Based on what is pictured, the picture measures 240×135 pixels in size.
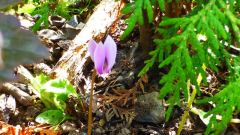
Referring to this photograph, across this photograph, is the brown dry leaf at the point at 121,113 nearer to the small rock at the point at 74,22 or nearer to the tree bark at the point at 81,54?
the tree bark at the point at 81,54

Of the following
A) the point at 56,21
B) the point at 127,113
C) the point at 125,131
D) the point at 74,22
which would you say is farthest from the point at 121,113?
the point at 56,21

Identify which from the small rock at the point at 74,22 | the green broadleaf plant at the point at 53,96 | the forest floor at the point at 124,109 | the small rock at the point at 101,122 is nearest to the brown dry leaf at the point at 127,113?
the forest floor at the point at 124,109

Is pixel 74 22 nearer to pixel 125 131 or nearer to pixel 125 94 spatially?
pixel 125 94

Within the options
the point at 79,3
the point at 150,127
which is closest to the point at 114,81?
the point at 150,127

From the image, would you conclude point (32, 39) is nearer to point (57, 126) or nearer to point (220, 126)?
point (220, 126)

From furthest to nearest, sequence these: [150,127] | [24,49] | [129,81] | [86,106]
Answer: [129,81]
[86,106]
[150,127]
[24,49]
